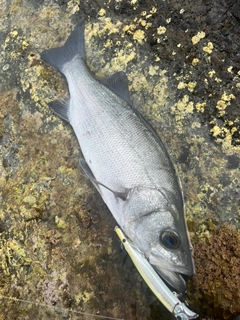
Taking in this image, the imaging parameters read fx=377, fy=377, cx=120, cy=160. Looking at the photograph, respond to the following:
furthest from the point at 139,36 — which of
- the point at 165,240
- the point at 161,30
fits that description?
the point at 165,240

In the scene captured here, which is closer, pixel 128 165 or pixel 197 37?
pixel 128 165

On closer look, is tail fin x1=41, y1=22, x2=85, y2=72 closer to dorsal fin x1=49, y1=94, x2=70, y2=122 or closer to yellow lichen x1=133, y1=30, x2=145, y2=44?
dorsal fin x1=49, y1=94, x2=70, y2=122

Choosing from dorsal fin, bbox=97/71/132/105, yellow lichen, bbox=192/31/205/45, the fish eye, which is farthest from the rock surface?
the fish eye

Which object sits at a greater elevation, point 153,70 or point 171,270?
point 153,70

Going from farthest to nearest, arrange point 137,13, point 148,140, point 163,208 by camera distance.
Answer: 1. point 137,13
2. point 148,140
3. point 163,208

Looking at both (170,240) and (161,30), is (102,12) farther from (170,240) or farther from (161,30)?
(170,240)

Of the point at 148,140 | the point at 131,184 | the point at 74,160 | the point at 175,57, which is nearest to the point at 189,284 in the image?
the point at 131,184

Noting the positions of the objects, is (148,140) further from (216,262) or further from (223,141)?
(216,262)
